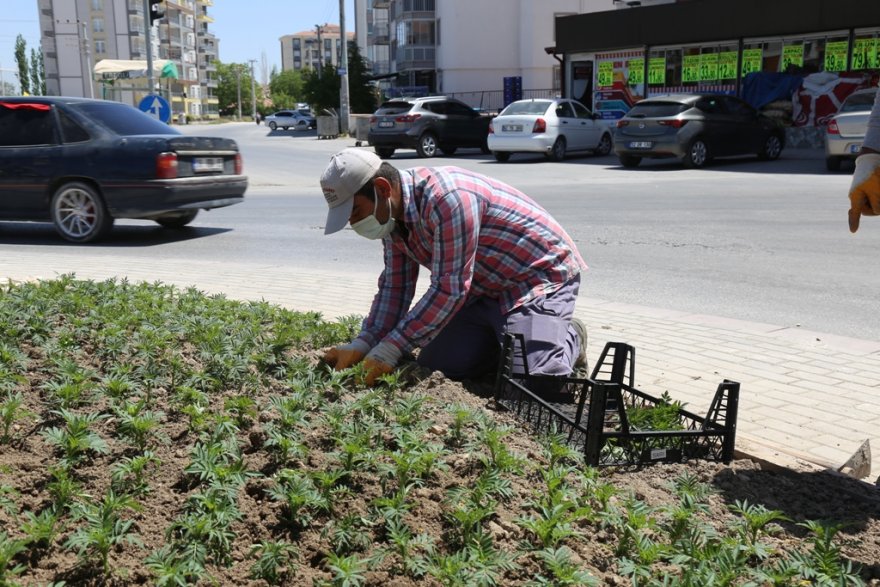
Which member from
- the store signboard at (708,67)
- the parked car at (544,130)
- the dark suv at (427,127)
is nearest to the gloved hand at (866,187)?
the parked car at (544,130)

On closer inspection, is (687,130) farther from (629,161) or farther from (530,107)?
(530,107)

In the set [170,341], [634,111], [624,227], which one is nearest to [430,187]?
[170,341]

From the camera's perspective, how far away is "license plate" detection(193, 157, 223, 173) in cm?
1173

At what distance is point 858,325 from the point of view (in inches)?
266

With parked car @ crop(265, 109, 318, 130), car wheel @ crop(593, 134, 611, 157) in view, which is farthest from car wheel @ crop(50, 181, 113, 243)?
parked car @ crop(265, 109, 318, 130)

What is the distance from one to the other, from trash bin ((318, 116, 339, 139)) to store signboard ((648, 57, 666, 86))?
20273 mm

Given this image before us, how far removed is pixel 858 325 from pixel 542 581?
A: 520cm

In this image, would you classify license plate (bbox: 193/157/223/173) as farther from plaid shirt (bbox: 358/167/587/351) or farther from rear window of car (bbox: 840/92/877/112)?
rear window of car (bbox: 840/92/877/112)

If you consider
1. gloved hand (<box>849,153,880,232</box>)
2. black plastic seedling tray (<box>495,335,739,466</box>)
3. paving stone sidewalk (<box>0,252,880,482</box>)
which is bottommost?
paving stone sidewalk (<box>0,252,880,482</box>)

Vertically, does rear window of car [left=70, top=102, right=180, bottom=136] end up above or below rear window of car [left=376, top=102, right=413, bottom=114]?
below

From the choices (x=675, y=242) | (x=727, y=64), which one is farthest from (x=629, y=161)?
(x=675, y=242)

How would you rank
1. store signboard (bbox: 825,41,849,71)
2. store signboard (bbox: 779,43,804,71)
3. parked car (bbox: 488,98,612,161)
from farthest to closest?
store signboard (bbox: 779,43,804,71) → store signboard (bbox: 825,41,849,71) → parked car (bbox: 488,98,612,161)

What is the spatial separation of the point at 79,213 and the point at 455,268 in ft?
28.8

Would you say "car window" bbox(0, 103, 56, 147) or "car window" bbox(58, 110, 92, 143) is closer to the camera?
"car window" bbox(58, 110, 92, 143)
